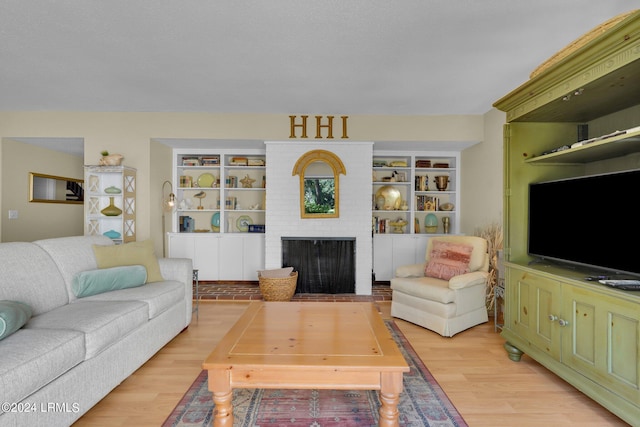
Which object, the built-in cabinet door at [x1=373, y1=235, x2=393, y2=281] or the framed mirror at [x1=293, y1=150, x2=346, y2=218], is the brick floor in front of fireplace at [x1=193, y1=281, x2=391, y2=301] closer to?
the built-in cabinet door at [x1=373, y1=235, x2=393, y2=281]

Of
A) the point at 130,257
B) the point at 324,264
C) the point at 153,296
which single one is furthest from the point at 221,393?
the point at 324,264

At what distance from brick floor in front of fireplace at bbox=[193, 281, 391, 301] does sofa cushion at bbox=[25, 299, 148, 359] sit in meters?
1.95

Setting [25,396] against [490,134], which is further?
[490,134]

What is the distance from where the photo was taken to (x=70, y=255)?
2504 millimetres

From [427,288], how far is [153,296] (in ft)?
7.95

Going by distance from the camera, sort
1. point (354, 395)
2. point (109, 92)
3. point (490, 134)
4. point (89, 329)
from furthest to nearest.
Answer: point (490, 134) < point (109, 92) < point (354, 395) < point (89, 329)

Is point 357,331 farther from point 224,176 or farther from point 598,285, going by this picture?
point 224,176

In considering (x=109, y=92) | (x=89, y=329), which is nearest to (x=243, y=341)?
(x=89, y=329)

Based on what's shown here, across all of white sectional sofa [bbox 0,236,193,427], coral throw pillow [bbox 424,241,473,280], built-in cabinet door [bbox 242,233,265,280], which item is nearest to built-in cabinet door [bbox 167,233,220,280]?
built-in cabinet door [bbox 242,233,265,280]

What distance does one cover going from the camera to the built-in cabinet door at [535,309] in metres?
2.15

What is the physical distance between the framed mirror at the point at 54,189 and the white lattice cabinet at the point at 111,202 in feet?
4.42

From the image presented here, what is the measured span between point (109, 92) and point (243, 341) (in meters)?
3.36

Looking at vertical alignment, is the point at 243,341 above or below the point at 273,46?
below

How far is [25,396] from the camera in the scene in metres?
1.35
